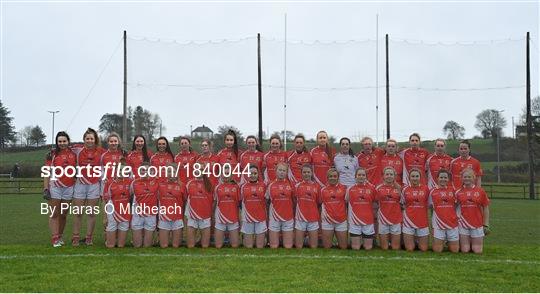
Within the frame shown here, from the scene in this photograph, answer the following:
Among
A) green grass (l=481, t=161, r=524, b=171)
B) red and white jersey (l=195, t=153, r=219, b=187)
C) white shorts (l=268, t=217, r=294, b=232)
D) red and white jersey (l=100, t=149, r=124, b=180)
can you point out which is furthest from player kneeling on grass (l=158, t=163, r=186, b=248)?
green grass (l=481, t=161, r=524, b=171)

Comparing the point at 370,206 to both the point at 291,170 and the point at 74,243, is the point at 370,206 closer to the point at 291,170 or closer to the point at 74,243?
the point at 291,170

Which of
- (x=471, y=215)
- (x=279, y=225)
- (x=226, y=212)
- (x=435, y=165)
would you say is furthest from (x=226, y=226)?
(x=471, y=215)

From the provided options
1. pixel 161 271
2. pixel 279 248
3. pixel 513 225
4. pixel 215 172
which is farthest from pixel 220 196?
pixel 513 225

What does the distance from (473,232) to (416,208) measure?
0.98 metres

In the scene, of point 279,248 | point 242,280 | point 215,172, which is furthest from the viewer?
point 215,172

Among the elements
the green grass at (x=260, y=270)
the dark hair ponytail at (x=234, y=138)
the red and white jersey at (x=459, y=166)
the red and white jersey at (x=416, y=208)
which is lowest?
the green grass at (x=260, y=270)

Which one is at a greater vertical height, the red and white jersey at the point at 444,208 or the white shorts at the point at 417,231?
the red and white jersey at the point at 444,208

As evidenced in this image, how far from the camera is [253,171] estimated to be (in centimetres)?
852

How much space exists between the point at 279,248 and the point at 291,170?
145 cm

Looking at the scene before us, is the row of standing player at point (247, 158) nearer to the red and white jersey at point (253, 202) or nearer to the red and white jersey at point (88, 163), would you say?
the red and white jersey at point (88, 163)

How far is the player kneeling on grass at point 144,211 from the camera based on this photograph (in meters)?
8.46

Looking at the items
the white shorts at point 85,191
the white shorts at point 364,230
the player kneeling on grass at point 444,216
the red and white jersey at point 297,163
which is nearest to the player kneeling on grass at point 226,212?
the red and white jersey at point 297,163

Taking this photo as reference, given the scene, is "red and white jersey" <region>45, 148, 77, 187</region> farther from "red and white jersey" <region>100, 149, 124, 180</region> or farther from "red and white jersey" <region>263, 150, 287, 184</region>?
"red and white jersey" <region>263, 150, 287, 184</region>

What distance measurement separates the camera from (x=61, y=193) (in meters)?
8.59
